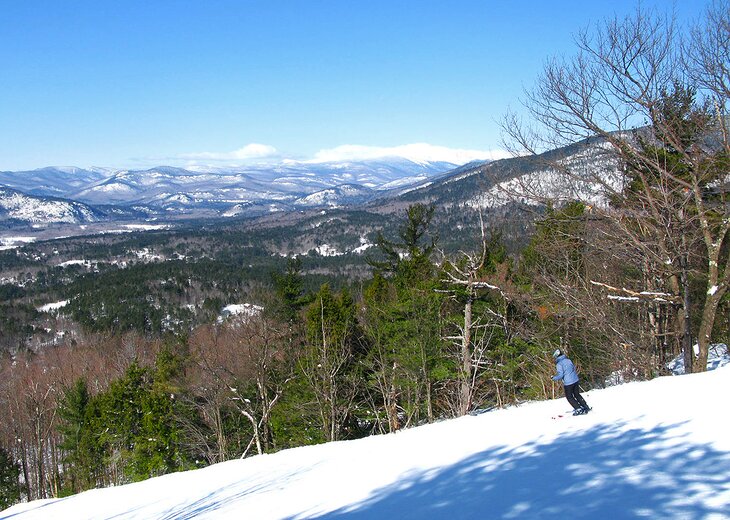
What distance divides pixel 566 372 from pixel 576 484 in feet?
13.0

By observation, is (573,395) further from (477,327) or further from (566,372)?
(477,327)

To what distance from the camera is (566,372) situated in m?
9.16

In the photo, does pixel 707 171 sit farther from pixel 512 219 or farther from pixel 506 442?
pixel 506 442

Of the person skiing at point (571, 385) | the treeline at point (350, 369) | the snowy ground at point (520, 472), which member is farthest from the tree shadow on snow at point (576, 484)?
the treeline at point (350, 369)

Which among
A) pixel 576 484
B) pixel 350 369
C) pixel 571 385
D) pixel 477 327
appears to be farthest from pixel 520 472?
pixel 350 369

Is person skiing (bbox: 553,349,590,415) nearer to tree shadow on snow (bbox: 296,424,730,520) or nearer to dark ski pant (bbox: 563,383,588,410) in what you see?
dark ski pant (bbox: 563,383,588,410)

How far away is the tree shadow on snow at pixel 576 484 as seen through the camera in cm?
464

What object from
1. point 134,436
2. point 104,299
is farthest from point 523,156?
point 104,299

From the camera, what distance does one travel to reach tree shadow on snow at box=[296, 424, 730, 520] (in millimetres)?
4637

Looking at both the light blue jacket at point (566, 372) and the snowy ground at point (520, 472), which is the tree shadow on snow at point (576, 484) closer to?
the snowy ground at point (520, 472)

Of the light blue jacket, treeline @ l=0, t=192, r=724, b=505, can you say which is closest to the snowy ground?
the light blue jacket

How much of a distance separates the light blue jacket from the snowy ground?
2.21 feet

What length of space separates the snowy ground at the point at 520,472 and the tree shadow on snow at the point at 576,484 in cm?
2

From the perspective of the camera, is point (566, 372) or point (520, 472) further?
point (566, 372)
